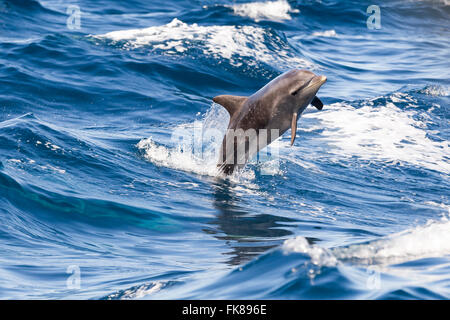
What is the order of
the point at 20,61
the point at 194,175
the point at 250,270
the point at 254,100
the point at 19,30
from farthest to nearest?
the point at 19,30 < the point at 20,61 < the point at 194,175 < the point at 254,100 < the point at 250,270

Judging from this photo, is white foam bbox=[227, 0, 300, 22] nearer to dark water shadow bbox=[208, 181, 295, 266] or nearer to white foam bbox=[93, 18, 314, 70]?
Answer: white foam bbox=[93, 18, 314, 70]

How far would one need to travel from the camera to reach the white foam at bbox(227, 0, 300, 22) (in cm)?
2822

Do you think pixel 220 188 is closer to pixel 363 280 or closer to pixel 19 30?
pixel 363 280

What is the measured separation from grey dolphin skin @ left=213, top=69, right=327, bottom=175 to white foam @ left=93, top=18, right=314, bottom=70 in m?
9.49

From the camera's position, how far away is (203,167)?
42.5ft

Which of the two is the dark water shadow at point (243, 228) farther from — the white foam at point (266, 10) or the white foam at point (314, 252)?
the white foam at point (266, 10)

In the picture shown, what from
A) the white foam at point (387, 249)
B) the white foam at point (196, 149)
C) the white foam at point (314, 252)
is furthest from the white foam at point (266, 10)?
the white foam at point (314, 252)

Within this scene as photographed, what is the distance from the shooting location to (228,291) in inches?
252

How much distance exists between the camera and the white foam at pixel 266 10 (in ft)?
92.6

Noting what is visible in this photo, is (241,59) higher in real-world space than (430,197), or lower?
higher

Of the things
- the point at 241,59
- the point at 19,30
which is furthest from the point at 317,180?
the point at 19,30

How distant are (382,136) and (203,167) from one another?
17.3 ft

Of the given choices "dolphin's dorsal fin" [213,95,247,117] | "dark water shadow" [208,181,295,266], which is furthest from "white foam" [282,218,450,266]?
"dolphin's dorsal fin" [213,95,247,117]
